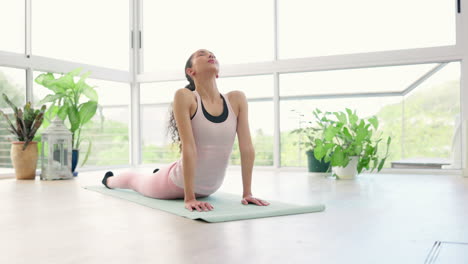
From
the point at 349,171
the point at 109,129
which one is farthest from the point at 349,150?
the point at 109,129

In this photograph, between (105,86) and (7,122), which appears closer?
(7,122)

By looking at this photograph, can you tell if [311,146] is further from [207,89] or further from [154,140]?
[207,89]

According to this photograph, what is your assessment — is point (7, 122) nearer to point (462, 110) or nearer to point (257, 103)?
point (257, 103)

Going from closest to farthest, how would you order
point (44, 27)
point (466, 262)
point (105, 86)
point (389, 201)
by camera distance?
point (466, 262), point (389, 201), point (44, 27), point (105, 86)

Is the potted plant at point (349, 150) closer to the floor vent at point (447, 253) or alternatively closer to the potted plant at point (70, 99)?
the potted plant at point (70, 99)

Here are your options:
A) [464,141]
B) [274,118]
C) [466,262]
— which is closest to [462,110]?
[464,141]

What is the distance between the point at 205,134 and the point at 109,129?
Answer: 351cm

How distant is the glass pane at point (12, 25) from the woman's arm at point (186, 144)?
8.63 feet

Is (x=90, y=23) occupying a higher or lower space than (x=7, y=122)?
higher

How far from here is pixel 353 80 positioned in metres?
4.62

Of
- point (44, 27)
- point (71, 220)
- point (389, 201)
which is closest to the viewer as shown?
point (71, 220)

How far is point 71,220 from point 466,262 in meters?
1.44

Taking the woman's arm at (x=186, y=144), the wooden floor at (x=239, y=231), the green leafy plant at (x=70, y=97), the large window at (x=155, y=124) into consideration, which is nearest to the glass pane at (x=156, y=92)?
the large window at (x=155, y=124)

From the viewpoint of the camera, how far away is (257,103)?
5.03 meters
